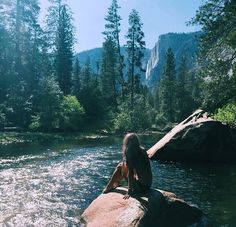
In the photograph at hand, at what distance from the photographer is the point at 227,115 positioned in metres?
23.9

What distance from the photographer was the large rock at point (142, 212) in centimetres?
1020

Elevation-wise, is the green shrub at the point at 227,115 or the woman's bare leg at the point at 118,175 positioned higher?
the green shrub at the point at 227,115

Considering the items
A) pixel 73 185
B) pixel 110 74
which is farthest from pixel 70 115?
pixel 73 185

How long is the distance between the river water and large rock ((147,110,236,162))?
914 millimetres

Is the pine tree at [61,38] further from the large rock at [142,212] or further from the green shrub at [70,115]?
the large rock at [142,212]

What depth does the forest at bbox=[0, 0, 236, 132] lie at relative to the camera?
73.7 feet

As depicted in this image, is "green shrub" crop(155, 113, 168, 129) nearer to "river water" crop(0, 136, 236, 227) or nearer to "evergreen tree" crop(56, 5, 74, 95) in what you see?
"evergreen tree" crop(56, 5, 74, 95)

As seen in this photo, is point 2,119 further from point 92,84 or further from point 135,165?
point 135,165

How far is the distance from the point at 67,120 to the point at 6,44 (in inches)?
485

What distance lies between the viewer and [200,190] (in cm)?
1587

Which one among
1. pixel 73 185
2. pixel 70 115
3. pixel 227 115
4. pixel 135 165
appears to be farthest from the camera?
pixel 70 115

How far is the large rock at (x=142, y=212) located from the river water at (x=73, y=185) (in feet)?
2.25

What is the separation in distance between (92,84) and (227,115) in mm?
38512

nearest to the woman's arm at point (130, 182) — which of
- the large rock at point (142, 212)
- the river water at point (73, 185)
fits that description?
the large rock at point (142, 212)
